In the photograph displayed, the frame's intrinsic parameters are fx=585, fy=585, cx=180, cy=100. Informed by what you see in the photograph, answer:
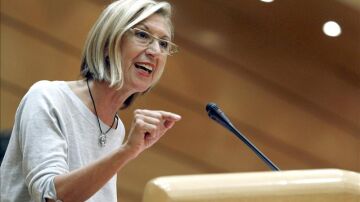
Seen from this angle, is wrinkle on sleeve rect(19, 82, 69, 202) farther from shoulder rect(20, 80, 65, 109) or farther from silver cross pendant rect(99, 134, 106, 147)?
silver cross pendant rect(99, 134, 106, 147)

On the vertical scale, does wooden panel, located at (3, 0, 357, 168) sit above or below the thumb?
above

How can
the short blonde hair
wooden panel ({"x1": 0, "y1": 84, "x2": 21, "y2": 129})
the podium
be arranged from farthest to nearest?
wooden panel ({"x1": 0, "y1": 84, "x2": 21, "y2": 129}) → the short blonde hair → the podium

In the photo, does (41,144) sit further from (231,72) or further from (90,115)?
(231,72)

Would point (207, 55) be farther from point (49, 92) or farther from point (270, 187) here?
point (270, 187)

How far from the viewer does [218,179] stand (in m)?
0.42

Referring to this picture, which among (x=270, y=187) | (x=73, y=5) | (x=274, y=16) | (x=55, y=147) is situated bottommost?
(x=55, y=147)

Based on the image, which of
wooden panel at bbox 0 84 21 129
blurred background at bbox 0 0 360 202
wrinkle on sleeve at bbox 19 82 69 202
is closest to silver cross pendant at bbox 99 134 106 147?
wrinkle on sleeve at bbox 19 82 69 202

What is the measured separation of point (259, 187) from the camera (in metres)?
0.43

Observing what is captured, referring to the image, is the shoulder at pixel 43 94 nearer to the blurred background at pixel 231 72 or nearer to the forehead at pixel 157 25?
the forehead at pixel 157 25

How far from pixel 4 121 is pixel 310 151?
1409mm

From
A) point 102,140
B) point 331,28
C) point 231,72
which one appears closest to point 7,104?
point 231,72

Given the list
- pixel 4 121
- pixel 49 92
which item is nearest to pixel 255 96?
pixel 4 121

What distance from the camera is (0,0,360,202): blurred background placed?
2676 mm

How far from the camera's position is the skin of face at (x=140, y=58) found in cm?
95
